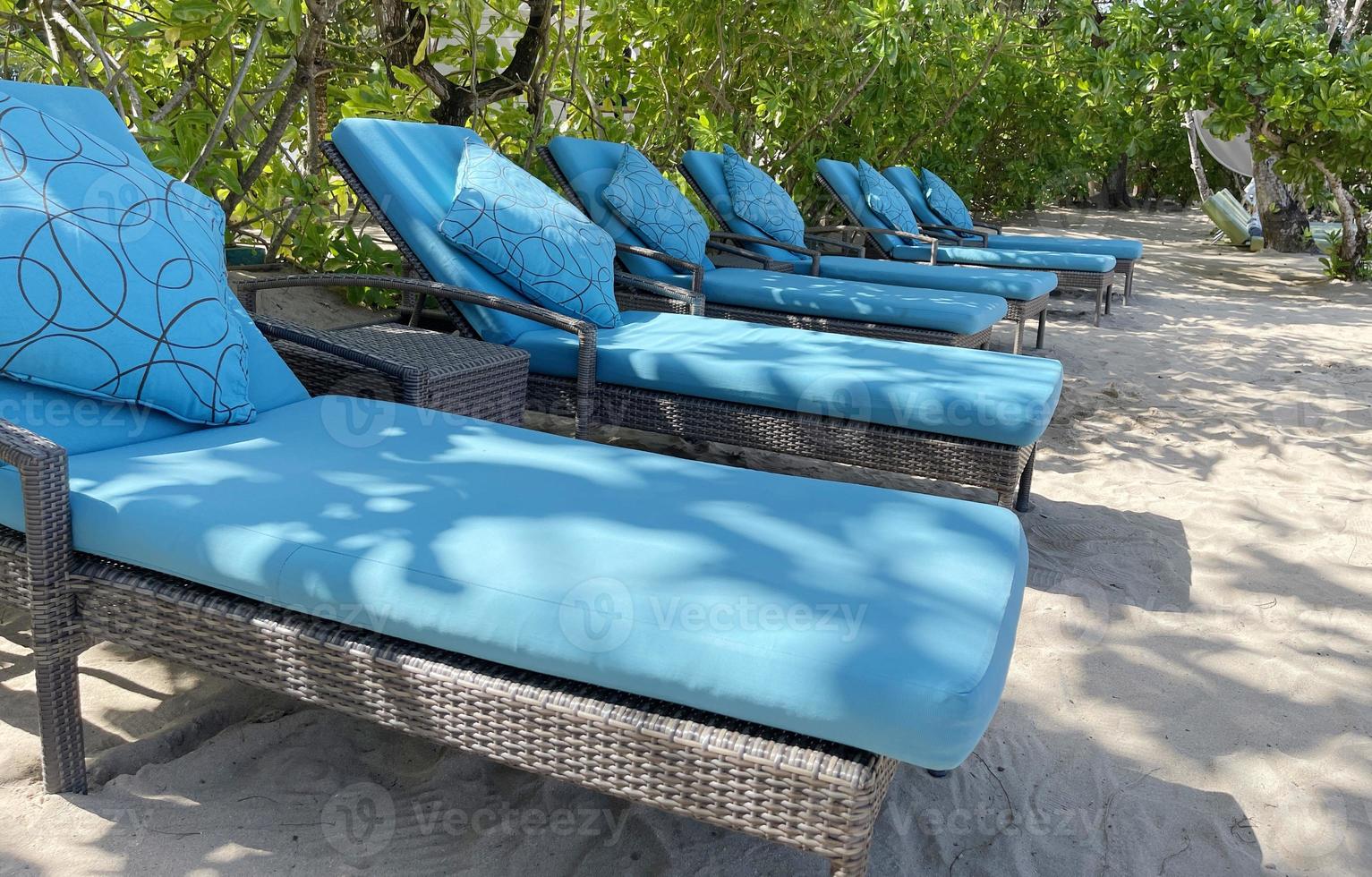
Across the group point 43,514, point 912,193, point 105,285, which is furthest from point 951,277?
point 43,514

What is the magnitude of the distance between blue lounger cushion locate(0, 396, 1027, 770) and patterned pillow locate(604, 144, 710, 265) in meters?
2.68

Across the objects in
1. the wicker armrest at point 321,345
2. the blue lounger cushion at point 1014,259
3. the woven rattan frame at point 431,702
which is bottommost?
the woven rattan frame at point 431,702

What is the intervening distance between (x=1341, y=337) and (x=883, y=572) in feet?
21.2

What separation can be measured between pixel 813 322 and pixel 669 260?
2.17ft

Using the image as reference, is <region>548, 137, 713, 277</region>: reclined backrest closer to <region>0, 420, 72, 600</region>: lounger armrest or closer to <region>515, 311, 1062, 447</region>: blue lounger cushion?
<region>515, 311, 1062, 447</region>: blue lounger cushion

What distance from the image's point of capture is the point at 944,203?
8602mm

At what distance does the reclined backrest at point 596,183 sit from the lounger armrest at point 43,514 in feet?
10.0

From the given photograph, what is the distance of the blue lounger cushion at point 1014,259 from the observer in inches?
266

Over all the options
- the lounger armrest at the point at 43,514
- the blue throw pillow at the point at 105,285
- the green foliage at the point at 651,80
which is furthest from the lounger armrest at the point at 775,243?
the lounger armrest at the point at 43,514

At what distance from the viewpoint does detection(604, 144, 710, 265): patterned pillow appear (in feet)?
15.1

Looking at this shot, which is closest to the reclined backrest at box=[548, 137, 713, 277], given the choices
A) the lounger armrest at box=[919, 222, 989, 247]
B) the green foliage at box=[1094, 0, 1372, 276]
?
the lounger armrest at box=[919, 222, 989, 247]

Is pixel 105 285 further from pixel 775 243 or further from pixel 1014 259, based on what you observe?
pixel 1014 259

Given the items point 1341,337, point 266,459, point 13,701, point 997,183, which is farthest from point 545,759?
point 997,183

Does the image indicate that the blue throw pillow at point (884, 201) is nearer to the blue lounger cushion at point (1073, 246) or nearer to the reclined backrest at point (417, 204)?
the blue lounger cushion at point (1073, 246)
